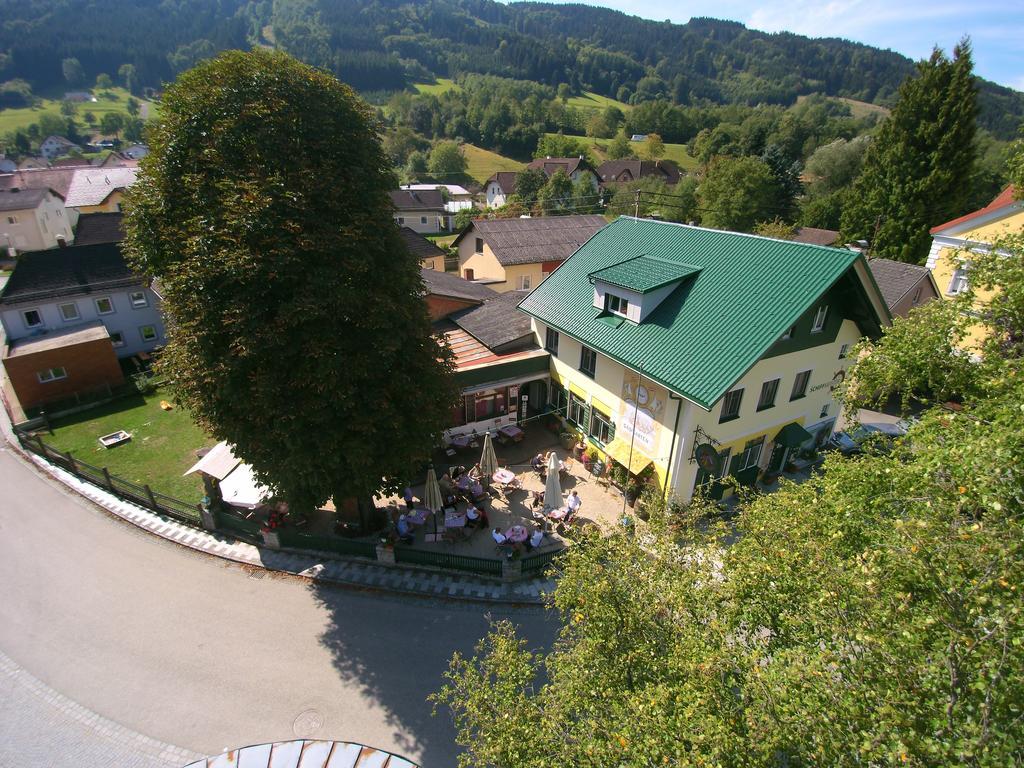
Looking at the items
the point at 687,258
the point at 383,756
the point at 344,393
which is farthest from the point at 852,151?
the point at 383,756

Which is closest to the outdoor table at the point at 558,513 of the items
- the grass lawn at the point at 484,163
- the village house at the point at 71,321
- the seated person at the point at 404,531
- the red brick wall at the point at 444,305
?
the seated person at the point at 404,531

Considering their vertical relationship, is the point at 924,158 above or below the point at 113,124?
above

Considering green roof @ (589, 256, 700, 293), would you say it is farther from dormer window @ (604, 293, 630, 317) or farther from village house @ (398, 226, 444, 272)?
village house @ (398, 226, 444, 272)

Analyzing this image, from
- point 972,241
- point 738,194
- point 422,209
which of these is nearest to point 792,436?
point 972,241

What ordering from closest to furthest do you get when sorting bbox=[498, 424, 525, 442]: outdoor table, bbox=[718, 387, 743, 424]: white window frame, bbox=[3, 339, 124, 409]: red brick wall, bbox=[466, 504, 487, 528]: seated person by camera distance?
bbox=[718, 387, 743, 424]: white window frame
bbox=[466, 504, 487, 528]: seated person
bbox=[498, 424, 525, 442]: outdoor table
bbox=[3, 339, 124, 409]: red brick wall

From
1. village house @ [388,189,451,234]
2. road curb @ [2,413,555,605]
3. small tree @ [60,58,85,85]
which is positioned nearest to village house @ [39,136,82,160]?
small tree @ [60,58,85,85]

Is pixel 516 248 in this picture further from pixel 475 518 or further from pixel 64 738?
pixel 64 738
